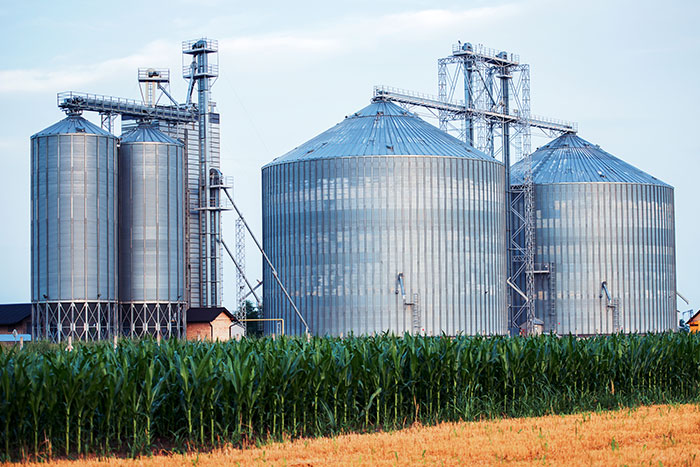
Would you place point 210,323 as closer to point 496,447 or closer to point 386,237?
point 386,237

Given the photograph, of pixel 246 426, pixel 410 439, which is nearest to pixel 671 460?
pixel 410 439

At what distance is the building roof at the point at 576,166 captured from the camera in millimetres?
94312

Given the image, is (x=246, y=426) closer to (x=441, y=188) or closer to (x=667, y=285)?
(x=441, y=188)

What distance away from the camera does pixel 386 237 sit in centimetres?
7812

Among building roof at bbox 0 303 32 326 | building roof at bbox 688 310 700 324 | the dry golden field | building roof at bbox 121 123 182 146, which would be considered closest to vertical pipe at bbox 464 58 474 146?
building roof at bbox 121 123 182 146

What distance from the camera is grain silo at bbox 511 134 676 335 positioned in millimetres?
91875

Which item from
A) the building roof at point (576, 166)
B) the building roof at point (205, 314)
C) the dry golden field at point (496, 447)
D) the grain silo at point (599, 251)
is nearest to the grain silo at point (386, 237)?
the building roof at point (205, 314)

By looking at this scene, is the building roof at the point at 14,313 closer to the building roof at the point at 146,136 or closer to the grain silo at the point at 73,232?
the grain silo at the point at 73,232

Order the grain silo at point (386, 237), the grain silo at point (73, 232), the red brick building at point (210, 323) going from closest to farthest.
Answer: the grain silo at point (73, 232)
the red brick building at point (210, 323)
the grain silo at point (386, 237)

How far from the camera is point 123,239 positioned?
2753 inches

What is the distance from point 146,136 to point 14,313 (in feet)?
50.5

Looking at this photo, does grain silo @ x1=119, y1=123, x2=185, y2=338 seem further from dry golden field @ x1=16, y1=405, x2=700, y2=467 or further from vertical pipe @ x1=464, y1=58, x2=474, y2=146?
dry golden field @ x1=16, y1=405, x2=700, y2=467

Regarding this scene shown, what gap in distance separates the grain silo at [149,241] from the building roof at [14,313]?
7.13m

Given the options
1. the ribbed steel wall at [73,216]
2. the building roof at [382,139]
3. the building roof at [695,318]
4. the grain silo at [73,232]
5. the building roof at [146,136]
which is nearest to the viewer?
the grain silo at [73,232]
